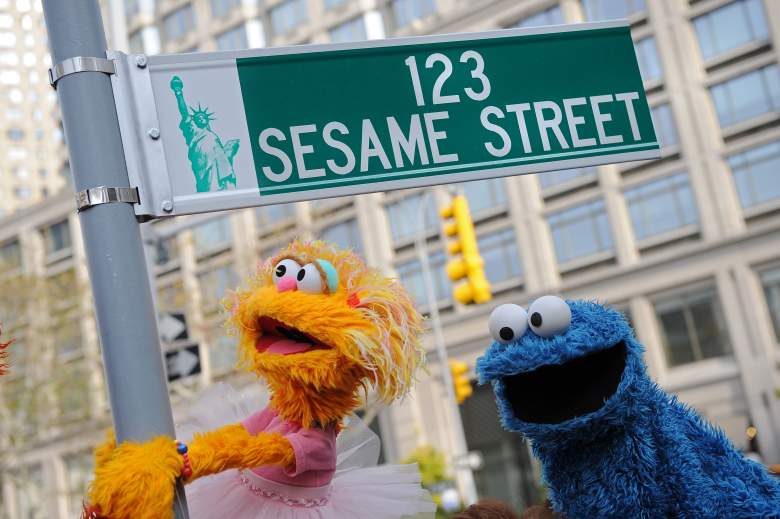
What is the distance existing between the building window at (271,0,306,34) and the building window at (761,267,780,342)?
1821 cm

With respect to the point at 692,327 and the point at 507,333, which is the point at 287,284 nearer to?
the point at 507,333

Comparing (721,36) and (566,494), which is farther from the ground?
(721,36)

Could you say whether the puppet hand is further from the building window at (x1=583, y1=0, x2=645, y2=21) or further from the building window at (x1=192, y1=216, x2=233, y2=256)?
the building window at (x1=192, y1=216, x2=233, y2=256)

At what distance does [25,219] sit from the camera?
40.2m

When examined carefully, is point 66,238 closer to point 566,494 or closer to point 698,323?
point 698,323

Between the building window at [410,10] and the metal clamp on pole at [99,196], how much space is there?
30.0 m

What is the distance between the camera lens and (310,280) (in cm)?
277

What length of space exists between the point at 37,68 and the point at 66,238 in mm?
36209

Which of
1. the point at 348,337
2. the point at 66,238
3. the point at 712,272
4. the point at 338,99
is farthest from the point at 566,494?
the point at 66,238

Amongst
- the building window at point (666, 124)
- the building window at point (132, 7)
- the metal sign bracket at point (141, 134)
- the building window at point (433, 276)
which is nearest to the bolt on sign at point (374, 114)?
the metal sign bracket at point (141, 134)

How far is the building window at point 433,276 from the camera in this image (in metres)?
29.4

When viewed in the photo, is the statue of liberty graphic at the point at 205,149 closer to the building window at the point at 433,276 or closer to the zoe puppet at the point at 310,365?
the zoe puppet at the point at 310,365

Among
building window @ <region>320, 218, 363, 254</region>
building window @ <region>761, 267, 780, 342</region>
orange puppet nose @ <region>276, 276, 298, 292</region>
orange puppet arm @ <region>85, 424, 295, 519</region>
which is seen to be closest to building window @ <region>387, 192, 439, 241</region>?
→ building window @ <region>320, 218, 363, 254</region>

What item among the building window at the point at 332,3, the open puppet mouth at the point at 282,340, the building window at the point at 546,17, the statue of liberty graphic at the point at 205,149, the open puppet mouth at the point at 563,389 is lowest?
the open puppet mouth at the point at 563,389
